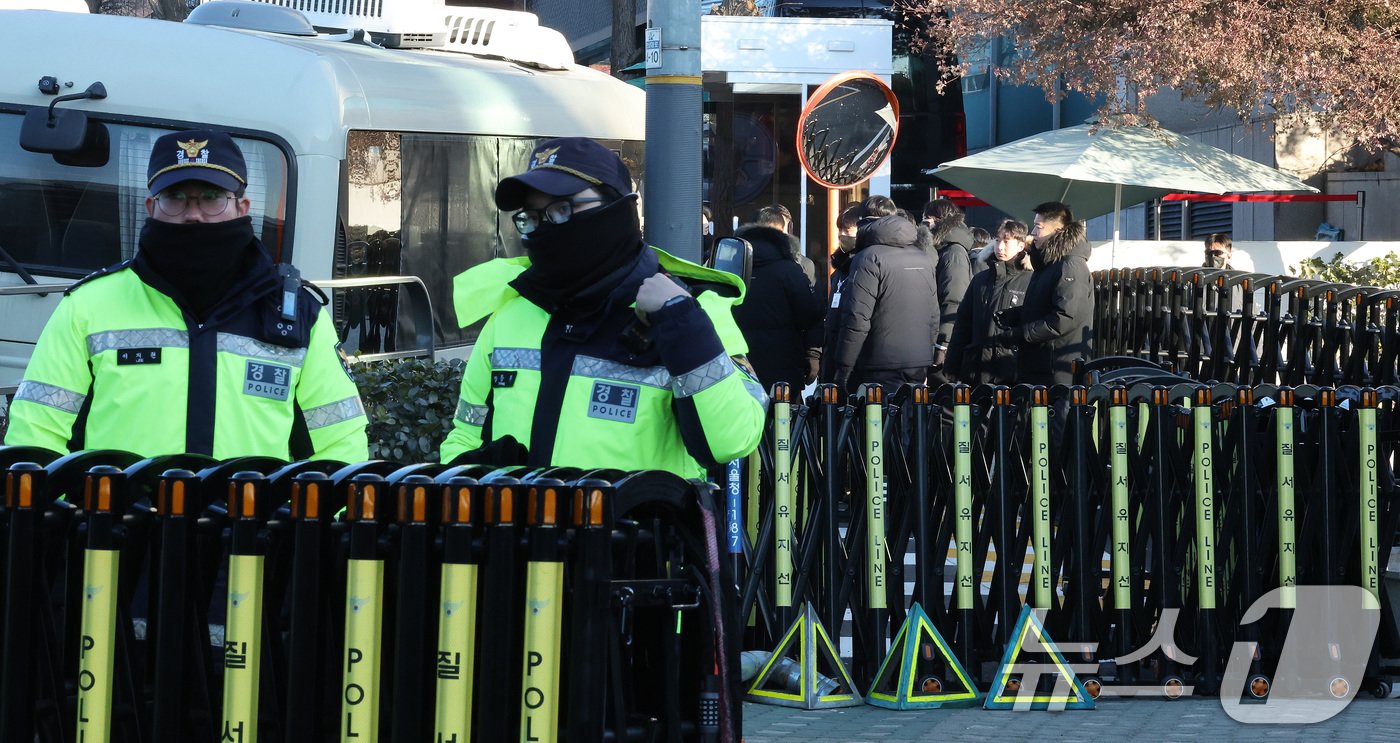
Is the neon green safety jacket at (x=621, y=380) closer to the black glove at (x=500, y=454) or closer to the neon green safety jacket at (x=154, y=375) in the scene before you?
the black glove at (x=500, y=454)

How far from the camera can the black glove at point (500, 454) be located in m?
3.65

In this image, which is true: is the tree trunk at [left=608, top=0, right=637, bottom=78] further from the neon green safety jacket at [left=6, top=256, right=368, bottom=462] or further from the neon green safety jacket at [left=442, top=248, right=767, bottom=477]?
the neon green safety jacket at [left=442, top=248, right=767, bottom=477]

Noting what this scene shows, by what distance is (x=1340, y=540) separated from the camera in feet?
20.8

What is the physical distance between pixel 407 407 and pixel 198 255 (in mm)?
2985

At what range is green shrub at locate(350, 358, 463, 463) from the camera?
6840mm

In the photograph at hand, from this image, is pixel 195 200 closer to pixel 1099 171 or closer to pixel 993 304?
pixel 993 304

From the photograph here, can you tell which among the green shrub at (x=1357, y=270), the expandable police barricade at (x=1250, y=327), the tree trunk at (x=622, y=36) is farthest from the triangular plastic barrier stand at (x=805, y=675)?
the tree trunk at (x=622, y=36)

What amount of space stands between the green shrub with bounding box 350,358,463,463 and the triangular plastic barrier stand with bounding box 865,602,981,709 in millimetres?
1874

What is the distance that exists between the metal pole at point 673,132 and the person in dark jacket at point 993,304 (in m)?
3.99

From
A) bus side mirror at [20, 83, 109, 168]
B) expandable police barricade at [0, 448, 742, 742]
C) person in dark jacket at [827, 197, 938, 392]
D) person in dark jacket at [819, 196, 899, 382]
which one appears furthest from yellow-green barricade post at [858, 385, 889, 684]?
bus side mirror at [20, 83, 109, 168]

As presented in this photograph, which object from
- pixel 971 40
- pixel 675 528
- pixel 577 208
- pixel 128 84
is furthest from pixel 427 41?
pixel 971 40

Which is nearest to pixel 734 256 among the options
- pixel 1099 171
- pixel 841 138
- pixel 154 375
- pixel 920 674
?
pixel 920 674

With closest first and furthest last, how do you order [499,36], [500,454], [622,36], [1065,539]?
[500,454] → [1065,539] → [499,36] → [622,36]

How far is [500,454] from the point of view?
369 cm
